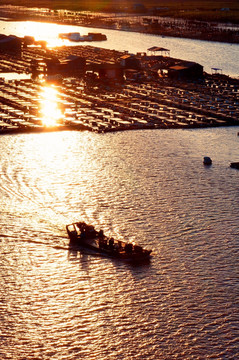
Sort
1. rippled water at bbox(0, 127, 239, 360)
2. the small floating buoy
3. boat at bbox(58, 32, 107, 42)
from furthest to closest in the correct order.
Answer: boat at bbox(58, 32, 107, 42) < the small floating buoy < rippled water at bbox(0, 127, 239, 360)

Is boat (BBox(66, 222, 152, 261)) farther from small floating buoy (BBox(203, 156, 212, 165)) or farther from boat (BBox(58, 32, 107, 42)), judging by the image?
boat (BBox(58, 32, 107, 42))

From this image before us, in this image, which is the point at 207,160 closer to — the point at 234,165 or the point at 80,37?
the point at 234,165

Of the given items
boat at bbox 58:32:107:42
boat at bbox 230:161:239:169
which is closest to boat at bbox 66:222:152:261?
boat at bbox 230:161:239:169

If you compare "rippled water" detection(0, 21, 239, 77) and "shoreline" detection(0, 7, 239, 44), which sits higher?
"shoreline" detection(0, 7, 239, 44)

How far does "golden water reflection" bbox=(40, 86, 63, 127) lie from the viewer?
38.3 meters

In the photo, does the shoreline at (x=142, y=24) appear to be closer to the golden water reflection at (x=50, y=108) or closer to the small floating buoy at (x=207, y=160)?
the golden water reflection at (x=50, y=108)

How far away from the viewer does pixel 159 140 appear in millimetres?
34969

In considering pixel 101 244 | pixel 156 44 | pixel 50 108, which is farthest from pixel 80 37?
pixel 101 244

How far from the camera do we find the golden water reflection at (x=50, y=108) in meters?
38.3

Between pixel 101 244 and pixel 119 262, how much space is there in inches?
35.5

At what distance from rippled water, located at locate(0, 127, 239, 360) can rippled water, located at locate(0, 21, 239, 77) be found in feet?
108

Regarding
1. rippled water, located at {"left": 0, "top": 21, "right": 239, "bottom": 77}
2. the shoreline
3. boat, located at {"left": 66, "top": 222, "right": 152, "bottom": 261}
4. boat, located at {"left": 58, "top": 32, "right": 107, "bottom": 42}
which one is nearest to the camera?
boat, located at {"left": 66, "top": 222, "right": 152, "bottom": 261}


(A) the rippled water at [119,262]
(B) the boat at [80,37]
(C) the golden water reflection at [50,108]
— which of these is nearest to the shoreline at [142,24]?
(B) the boat at [80,37]

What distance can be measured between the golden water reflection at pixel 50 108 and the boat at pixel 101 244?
16437 millimetres
